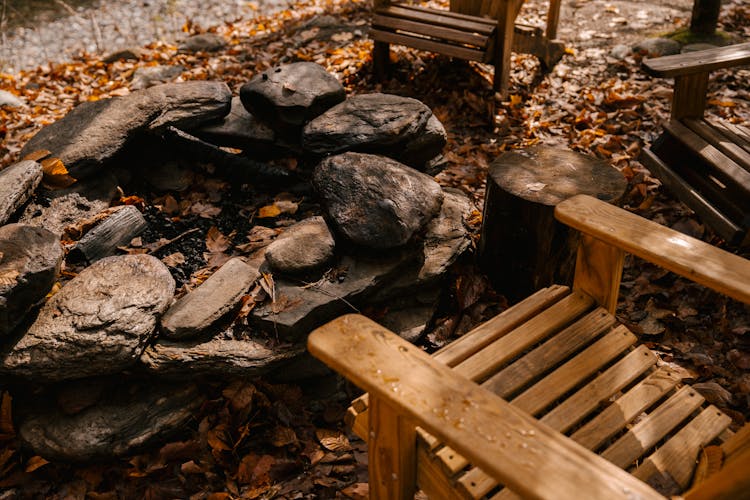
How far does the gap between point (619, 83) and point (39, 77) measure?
4.92 meters

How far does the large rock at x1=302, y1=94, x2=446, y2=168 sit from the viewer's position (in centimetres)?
308

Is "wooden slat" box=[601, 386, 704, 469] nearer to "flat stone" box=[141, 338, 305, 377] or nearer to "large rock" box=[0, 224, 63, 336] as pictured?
"flat stone" box=[141, 338, 305, 377]

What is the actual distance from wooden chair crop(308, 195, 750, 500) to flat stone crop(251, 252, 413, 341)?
0.80m

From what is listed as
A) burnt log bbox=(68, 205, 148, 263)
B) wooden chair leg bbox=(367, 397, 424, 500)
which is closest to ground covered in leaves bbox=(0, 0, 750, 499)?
burnt log bbox=(68, 205, 148, 263)

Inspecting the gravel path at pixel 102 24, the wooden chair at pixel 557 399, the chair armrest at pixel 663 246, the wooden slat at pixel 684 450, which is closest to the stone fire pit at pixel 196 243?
the wooden chair at pixel 557 399

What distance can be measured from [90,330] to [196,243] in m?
0.86

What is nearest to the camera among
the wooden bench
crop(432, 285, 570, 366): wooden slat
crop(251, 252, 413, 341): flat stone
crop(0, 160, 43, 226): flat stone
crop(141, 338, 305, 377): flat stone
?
crop(432, 285, 570, 366): wooden slat

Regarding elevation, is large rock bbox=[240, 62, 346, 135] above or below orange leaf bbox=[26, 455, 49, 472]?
above

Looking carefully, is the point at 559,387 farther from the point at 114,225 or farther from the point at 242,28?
the point at 242,28

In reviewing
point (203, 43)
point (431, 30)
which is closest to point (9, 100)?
point (203, 43)

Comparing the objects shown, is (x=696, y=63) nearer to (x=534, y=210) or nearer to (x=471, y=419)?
(x=534, y=210)

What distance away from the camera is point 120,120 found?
3236 millimetres

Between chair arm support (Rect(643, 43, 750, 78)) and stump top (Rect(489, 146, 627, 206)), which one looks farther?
chair arm support (Rect(643, 43, 750, 78))

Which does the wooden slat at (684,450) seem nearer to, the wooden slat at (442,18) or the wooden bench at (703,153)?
the wooden bench at (703,153)
